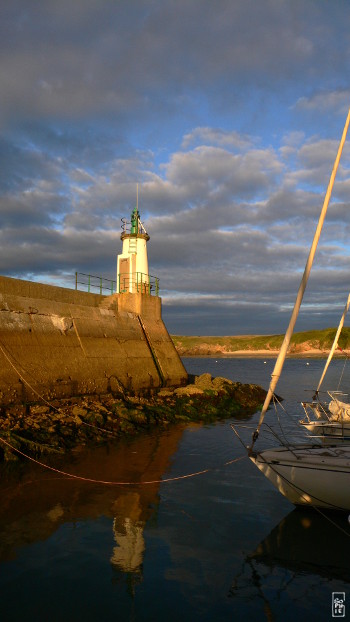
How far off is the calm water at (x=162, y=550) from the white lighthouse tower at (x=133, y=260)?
55.3 feet

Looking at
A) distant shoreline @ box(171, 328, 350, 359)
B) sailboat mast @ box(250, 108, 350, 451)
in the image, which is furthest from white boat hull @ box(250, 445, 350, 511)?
distant shoreline @ box(171, 328, 350, 359)

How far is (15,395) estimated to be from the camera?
14.9m

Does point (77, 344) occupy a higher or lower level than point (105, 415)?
higher

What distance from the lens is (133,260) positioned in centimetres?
2778

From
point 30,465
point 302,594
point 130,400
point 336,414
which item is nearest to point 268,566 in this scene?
point 302,594

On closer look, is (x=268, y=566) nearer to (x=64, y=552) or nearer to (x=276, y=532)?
(x=276, y=532)

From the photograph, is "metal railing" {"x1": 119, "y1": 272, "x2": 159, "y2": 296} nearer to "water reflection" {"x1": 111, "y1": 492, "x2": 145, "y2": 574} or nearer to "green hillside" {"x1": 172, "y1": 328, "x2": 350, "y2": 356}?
"water reflection" {"x1": 111, "y1": 492, "x2": 145, "y2": 574}

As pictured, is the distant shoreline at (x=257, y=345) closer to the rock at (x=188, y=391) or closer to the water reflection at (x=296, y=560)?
the rock at (x=188, y=391)

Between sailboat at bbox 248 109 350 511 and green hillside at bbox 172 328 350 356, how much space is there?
121m

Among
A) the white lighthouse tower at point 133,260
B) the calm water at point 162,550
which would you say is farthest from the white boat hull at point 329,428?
the white lighthouse tower at point 133,260

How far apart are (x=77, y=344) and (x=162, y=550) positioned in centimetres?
1268

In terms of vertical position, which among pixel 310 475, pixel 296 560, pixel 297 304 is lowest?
pixel 296 560

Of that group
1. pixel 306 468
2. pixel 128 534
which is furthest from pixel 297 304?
pixel 128 534

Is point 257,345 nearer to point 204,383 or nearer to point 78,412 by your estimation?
point 204,383
